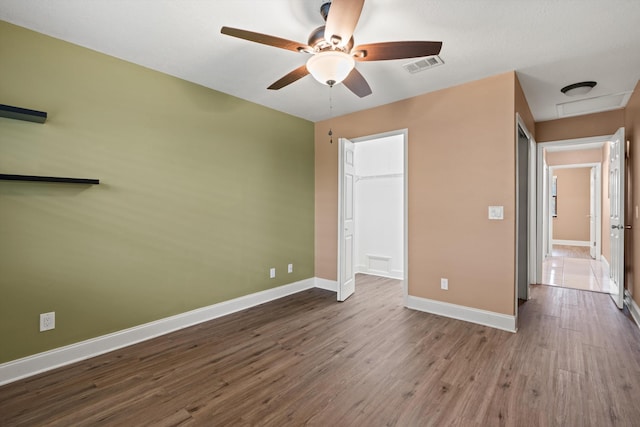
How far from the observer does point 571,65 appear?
2.82 meters

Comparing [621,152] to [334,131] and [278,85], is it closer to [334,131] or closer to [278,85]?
[334,131]

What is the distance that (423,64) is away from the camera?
2824mm

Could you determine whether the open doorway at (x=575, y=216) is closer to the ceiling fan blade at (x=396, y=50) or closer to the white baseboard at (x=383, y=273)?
the white baseboard at (x=383, y=273)

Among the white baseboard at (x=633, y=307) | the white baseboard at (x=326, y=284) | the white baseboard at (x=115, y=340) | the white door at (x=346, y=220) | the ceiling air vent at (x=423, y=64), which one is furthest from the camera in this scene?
the white baseboard at (x=326, y=284)

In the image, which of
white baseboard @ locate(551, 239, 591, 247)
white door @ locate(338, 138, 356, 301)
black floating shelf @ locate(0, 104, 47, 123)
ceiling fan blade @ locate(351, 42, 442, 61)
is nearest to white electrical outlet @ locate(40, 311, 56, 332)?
black floating shelf @ locate(0, 104, 47, 123)

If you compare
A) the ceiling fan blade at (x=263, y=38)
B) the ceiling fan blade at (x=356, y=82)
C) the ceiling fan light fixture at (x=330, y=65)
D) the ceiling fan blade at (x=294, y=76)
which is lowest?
the ceiling fan light fixture at (x=330, y=65)

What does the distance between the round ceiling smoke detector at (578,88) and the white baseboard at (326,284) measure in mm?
3664

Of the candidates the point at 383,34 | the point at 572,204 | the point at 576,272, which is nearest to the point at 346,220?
the point at 383,34

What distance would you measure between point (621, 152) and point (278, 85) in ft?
13.6

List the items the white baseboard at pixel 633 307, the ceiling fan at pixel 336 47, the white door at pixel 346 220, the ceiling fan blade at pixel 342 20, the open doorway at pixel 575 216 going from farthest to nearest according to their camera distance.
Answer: the open doorway at pixel 575 216 < the white door at pixel 346 220 < the white baseboard at pixel 633 307 < the ceiling fan at pixel 336 47 < the ceiling fan blade at pixel 342 20

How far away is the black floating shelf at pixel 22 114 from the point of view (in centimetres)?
203

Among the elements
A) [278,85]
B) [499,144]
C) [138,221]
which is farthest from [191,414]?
[499,144]

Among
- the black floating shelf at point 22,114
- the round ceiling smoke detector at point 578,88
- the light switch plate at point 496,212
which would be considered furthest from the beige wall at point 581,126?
the black floating shelf at point 22,114

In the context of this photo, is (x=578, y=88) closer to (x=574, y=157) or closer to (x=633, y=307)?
(x=633, y=307)
